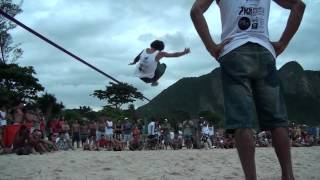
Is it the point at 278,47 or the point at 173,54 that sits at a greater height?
the point at 173,54

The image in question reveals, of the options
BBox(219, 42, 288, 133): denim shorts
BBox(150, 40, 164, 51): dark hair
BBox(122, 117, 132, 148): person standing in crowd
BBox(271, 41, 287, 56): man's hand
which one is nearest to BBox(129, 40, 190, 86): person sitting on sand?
BBox(150, 40, 164, 51): dark hair

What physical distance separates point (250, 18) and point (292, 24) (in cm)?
33

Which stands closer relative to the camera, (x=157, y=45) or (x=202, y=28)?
(x=202, y=28)

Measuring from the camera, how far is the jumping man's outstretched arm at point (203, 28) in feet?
10.2

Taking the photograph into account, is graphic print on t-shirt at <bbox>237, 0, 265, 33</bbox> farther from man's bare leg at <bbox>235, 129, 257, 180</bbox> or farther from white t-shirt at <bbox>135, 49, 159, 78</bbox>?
white t-shirt at <bbox>135, 49, 159, 78</bbox>

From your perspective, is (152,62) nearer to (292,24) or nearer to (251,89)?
(292,24)

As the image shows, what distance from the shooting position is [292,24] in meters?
3.26

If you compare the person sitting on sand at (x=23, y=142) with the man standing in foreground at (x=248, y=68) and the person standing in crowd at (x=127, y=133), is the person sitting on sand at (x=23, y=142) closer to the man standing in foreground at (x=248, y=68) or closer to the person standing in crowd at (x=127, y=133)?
the person standing in crowd at (x=127, y=133)

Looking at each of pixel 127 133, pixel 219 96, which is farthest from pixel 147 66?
pixel 219 96

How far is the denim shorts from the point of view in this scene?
9.70 ft

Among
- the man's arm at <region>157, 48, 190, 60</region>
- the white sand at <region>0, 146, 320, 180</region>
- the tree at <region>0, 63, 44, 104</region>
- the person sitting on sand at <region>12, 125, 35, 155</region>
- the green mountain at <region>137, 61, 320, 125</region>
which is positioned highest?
the green mountain at <region>137, 61, 320, 125</region>

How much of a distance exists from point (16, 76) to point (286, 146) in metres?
34.0

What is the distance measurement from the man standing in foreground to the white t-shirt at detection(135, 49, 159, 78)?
4.56 metres

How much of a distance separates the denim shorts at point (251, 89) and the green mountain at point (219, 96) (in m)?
62.2
